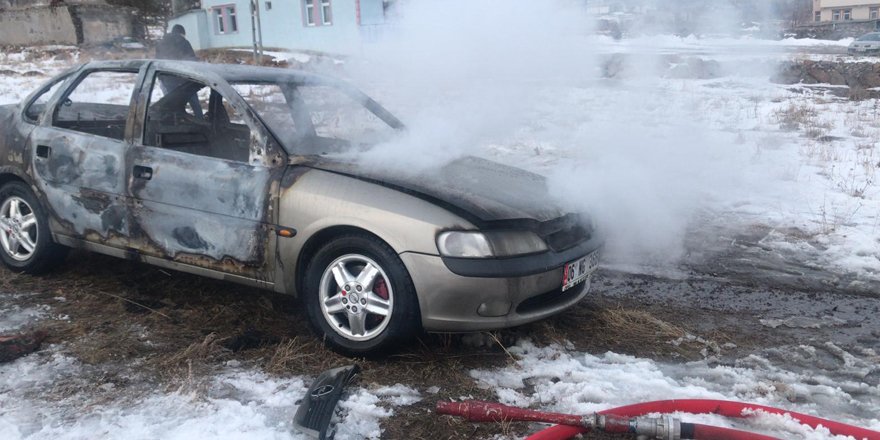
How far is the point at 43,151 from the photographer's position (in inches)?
173

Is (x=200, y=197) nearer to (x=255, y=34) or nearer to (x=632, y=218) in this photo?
(x=632, y=218)

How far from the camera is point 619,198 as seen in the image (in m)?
5.02

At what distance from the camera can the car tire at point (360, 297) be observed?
326 cm

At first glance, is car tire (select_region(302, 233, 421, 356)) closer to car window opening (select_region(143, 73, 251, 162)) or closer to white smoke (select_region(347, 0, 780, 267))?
white smoke (select_region(347, 0, 780, 267))

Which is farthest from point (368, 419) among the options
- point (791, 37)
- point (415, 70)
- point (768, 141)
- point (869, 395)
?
point (768, 141)

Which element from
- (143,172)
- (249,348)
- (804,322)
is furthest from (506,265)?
(143,172)

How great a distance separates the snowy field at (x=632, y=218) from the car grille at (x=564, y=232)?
1.28ft

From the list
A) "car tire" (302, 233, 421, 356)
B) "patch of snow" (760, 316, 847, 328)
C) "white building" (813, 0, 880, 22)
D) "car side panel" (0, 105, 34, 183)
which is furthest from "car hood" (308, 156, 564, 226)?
"white building" (813, 0, 880, 22)

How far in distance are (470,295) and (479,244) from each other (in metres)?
0.25

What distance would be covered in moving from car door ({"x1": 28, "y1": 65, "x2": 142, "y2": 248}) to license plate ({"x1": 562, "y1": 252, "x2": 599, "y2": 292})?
2585 mm

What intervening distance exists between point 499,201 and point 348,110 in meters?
1.84

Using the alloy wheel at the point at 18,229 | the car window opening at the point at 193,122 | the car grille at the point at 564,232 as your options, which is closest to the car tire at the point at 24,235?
the alloy wheel at the point at 18,229

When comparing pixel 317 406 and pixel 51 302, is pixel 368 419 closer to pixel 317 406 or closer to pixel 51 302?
pixel 317 406

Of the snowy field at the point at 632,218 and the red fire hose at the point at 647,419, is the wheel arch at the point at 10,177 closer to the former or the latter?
the snowy field at the point at 632,218
